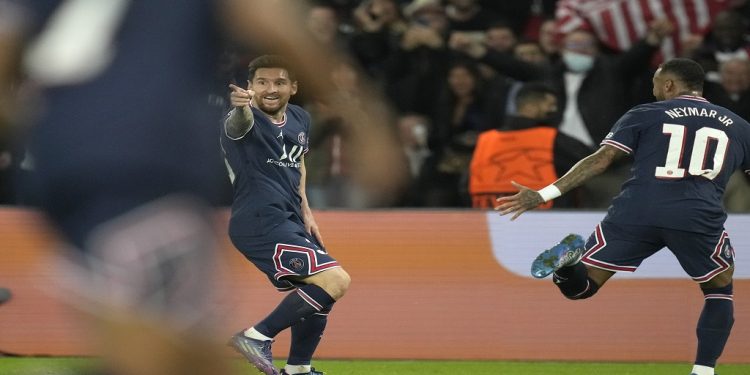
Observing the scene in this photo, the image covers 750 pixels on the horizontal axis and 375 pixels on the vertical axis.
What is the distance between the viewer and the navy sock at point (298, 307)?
752 cm

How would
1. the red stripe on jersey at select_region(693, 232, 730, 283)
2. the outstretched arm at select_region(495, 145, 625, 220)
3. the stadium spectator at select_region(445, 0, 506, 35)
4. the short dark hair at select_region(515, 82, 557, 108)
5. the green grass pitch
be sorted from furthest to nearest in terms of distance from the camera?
1. the stadium spectator at select_region(445, 0, 506, 35)
2. the short dark hair at select_region(515, 82, 557, 108)
3. the green grass pitch
4. the red stripe on jersey at select_region(693, 232, 730, 283)
5. the outstretched arm at select_region(495, 145, 625, 220)

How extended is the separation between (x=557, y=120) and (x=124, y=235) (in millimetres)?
7240

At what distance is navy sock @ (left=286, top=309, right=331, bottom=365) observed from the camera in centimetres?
788

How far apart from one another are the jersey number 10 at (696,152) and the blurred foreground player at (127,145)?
4781 millimetres

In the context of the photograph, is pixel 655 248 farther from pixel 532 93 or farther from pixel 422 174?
pixel 422 174

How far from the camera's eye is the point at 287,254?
757 cm

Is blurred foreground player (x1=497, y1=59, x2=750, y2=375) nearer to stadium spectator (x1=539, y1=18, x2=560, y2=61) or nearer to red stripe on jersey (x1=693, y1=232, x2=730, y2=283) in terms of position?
red stripe on jersey (x1=693, y1=232, x2=730, y2=283)

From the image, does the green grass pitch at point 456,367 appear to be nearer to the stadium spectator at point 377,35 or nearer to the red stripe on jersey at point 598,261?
the red stripe on jersey at point 598,261

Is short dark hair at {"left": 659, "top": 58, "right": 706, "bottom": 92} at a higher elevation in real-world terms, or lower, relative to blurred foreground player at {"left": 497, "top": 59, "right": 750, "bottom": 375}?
higher

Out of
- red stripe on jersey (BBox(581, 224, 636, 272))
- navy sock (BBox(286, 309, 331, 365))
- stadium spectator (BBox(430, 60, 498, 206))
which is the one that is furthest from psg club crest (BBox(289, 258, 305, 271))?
stadium spectator (BBox(430, 60, 498, 206))

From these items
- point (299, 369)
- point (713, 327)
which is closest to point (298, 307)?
point (299, 369)

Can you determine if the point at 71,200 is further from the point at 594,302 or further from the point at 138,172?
the point at 594,302

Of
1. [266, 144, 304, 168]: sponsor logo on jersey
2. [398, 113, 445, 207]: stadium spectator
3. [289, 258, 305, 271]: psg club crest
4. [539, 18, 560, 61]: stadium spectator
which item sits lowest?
[289, 258, 305, 271]: psg club crest

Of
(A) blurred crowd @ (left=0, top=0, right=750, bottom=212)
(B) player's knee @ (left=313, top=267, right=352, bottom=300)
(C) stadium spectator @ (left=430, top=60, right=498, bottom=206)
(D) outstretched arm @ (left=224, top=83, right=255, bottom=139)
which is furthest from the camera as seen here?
(C) stadium spectator @ (left=430, top=60, right=498, bottom=206)
